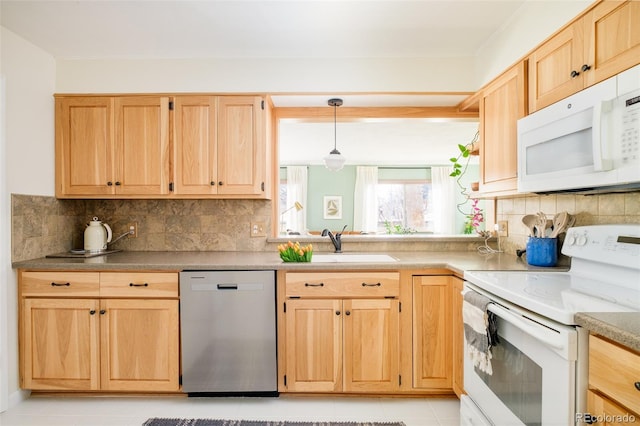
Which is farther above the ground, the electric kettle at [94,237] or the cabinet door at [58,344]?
the electric kettle at [94,237]

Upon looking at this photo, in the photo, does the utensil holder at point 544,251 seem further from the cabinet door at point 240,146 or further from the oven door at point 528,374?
the cabinet door at point 240,146

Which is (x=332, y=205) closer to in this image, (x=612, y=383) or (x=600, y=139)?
(x=600, y=139)

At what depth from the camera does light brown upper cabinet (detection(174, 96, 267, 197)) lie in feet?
7.75

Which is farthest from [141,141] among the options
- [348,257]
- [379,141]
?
[379,141]

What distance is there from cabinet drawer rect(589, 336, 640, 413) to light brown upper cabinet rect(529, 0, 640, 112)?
101 cm

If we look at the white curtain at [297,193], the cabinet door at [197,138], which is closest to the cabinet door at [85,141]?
the cabinet door at [197,138]

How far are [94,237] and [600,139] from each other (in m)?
2.99

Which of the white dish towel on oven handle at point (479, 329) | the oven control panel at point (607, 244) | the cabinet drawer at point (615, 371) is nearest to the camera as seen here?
the cabinet drawer at point (615, 371)

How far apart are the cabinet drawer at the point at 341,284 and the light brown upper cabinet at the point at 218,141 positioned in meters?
0.73

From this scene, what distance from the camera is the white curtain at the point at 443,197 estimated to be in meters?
7.81

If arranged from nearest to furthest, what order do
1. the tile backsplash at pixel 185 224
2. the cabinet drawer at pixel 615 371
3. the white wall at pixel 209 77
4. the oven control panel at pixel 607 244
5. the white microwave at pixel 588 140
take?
the cabinet drawer at pixel 615 371
the white microwave at pixel 588 140
the oven control panel at pixel 607 244
the white wall at pixel 209 77
the tile backsplash at pixel 185 224

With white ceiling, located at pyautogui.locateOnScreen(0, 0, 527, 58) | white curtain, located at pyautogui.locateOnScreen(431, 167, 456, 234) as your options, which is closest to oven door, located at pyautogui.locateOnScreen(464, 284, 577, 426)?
white ceiling, located at pyautogui.locateOnScreen(0, 0, 527, 58)

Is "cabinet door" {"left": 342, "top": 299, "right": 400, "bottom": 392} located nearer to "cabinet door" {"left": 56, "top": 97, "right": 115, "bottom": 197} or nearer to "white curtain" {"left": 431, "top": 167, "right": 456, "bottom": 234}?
"cabinet door" {"left": 56, "top": 97, "right": 115, "bottom": 197}

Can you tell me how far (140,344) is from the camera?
205cm
